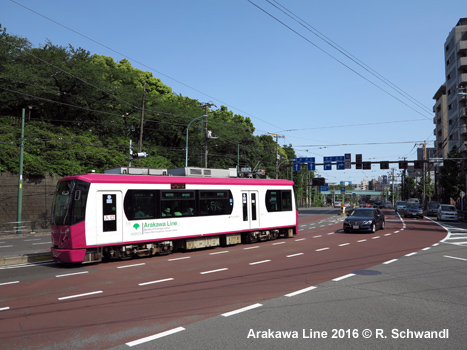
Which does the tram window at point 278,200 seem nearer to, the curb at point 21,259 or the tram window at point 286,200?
the tram window at point 286,200

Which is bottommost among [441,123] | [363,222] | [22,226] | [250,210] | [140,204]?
[22,226]

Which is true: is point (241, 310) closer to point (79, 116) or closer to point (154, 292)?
point (154, 292)

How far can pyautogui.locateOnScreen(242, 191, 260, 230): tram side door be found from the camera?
714 inches

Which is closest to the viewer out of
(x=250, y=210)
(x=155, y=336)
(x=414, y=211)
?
(x=155, y=336)

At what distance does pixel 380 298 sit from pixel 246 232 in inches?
439

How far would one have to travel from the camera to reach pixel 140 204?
14.2m

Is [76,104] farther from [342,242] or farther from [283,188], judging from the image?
[342,242]

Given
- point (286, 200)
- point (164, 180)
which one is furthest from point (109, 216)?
point (286, 200)

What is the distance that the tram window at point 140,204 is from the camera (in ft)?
45.4

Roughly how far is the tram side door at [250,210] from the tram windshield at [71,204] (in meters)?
7.74

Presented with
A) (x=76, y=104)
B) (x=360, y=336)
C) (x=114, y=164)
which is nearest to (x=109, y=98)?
(x=76, y=104)

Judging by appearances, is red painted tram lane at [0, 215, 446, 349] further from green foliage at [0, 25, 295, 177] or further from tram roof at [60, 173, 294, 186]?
green foliage at [0, 25, 295, 177]

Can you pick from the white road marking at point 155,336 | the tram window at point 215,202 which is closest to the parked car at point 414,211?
the tram window at point 215,202

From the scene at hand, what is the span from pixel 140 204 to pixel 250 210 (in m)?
6.06
